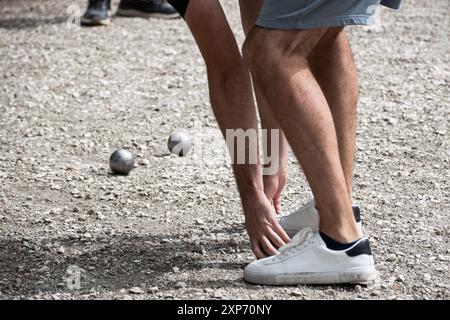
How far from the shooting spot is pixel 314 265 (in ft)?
11.4

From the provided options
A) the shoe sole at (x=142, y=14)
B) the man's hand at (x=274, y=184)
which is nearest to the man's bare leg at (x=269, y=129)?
the man's hand at (x=274, y=184)

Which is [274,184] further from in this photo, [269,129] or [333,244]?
[333,244]

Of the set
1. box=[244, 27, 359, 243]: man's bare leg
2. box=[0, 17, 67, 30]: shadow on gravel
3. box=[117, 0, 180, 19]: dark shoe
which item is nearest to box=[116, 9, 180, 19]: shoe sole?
box=[117, 0, 180, 19]: dark shoe

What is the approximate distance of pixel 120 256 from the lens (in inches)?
153

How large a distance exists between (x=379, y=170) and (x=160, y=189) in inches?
49.2

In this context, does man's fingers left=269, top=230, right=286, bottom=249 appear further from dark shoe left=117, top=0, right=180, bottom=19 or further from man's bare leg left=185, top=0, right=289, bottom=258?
dark shoe left=117, top=0, right=180, bottom=19

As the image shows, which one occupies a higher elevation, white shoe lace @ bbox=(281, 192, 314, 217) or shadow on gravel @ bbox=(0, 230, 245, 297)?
white shoe lace @ bbox=(281, 192, 314, 217)

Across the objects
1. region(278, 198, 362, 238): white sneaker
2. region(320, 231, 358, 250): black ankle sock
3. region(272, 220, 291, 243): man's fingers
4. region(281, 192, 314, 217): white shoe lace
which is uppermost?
region(281, 192, 314, 217): white shoe lace

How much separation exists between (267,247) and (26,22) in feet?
20.4

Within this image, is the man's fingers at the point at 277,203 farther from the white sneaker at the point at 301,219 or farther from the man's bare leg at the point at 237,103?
the man's bare leg at the point at 237,103

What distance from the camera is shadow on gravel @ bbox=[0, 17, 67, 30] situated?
29.5ft

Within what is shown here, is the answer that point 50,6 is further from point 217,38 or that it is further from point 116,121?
Answer: point 217,38

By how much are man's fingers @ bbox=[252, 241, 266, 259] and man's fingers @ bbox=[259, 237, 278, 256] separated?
0.02 m

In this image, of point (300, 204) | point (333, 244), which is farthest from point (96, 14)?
point (333, 244)
